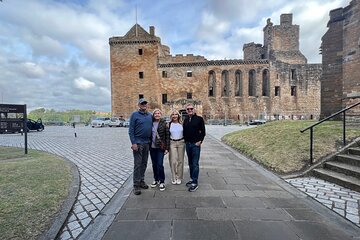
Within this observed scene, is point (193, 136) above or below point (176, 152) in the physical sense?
above

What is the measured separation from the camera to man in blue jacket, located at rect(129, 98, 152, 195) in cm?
500

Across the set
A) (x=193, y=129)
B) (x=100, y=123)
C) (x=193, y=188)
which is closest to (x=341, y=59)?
(x=193, y=129)

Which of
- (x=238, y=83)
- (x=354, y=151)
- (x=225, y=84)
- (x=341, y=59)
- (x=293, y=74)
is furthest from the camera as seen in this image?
(x=238, y=83)

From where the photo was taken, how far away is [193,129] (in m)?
5.27

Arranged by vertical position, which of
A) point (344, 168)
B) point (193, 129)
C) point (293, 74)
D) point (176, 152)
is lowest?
point (344, 168)

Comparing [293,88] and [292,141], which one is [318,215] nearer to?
[292,141]

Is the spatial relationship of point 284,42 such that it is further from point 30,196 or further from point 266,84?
point 30,196

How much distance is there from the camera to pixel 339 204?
4.29m

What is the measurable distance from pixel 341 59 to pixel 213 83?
116 feet

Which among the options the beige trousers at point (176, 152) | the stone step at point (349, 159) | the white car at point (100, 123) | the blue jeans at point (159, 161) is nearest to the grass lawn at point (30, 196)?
the blue jeans at point (159, 161)

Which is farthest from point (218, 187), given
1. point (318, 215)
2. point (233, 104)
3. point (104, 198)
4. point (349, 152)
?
point (233, 104)

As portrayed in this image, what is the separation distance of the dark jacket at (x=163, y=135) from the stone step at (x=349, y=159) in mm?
4744

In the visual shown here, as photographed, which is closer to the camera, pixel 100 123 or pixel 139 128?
pixel 139 128

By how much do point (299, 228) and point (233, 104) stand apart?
149 feet
